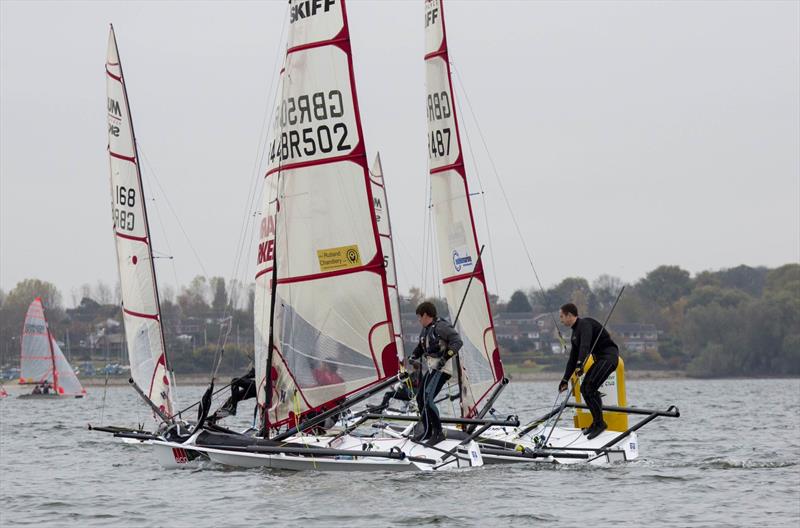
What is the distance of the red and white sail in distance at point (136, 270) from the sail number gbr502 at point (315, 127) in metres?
8.16

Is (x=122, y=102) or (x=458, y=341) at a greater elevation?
(x=122, y=102)

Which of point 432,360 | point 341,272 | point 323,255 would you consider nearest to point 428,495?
point 432,360

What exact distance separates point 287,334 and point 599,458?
4019mm

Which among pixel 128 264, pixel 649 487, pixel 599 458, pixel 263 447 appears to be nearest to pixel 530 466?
pixel 599 458

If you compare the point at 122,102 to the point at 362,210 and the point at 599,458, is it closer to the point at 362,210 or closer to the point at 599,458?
the point at 362,210

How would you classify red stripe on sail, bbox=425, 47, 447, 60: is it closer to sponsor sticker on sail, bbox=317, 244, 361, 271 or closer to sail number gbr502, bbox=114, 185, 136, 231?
sponsor sticker on sail, bbox=317, 244, 361, 271

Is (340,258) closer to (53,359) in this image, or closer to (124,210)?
(124,210)

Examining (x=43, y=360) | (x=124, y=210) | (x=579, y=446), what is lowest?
(x=579, y=446)

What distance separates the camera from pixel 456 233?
19.7 m

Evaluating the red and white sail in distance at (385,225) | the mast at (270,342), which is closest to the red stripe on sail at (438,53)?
the red and white sail in distance at (385,225)

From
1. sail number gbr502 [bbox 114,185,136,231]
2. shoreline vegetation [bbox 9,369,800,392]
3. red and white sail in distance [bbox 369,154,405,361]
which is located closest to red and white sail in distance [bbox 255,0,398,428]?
sail number gbr502 [bbox 114,185,136,231]

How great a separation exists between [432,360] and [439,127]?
6049 millimetres

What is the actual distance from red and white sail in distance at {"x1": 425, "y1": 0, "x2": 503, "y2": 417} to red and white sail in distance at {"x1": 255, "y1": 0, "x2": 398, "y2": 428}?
4.10m

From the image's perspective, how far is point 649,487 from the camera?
559 inches
